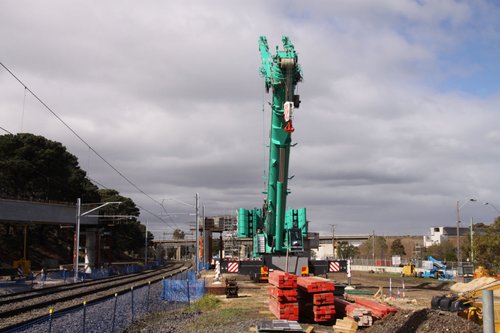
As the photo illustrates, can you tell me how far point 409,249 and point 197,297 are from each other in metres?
156

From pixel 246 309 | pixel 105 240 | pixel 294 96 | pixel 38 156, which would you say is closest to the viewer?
pixel 246 309

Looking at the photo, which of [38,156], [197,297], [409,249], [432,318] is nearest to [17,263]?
[38,156]

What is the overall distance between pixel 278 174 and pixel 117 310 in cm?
1211

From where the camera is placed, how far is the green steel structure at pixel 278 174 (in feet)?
81.1

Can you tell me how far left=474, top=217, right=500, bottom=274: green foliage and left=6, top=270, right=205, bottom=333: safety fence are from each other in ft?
69.8

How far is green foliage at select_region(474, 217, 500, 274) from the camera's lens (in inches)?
1420

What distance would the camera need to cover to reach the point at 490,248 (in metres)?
36.3

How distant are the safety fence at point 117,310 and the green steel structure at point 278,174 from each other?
16.8 ft

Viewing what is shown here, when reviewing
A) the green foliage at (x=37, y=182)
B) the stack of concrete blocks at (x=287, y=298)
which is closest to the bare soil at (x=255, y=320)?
the stack of concrete blocks at (x=287, y=298)

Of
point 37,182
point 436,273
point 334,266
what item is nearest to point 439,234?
point 436,273

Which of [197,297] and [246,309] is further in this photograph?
[197,297]

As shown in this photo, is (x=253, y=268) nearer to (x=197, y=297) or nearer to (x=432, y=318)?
(x=197, y=297)

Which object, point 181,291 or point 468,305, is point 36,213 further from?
point 468,305

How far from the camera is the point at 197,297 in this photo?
25969 mm
